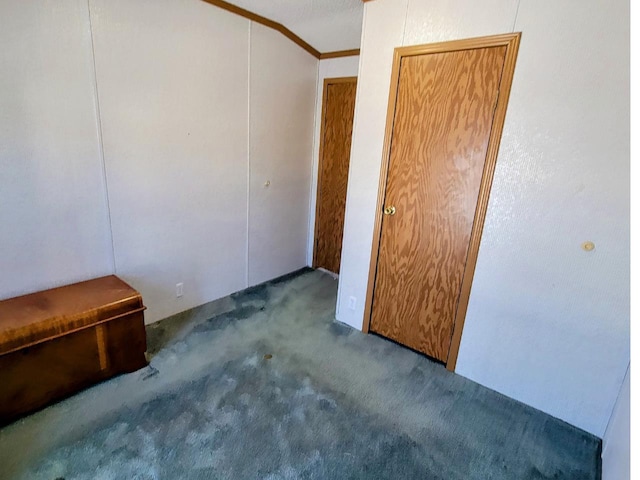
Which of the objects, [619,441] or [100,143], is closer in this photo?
[619,441]

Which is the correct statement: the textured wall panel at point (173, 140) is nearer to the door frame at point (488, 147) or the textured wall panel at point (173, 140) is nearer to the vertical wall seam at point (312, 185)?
the vertical wall seam at point (312, 185)

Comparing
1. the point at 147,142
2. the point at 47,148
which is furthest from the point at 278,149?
the point at 47,148

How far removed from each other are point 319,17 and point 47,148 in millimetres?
2176

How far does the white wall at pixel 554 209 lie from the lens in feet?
5.45

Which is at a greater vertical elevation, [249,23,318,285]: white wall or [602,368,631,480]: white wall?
[249,23,318,285]: white wall

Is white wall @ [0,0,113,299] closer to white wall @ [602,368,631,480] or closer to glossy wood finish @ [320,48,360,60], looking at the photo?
glossy wood finish @ [320,48,360,60]

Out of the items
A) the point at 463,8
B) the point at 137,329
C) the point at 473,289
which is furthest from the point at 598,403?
the point at 137,329

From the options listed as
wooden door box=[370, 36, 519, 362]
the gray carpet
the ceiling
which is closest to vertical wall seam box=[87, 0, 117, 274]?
the gray carpet

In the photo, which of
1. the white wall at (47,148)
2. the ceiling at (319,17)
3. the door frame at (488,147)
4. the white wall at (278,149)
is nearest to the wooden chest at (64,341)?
the white wall at (47,148)

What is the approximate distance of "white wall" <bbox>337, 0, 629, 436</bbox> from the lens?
5.45 ft

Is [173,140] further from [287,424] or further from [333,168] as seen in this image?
[287,424]

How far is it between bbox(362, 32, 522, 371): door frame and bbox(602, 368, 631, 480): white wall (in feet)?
2.69

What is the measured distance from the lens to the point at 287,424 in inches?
71.5

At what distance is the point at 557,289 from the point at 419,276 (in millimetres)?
810
